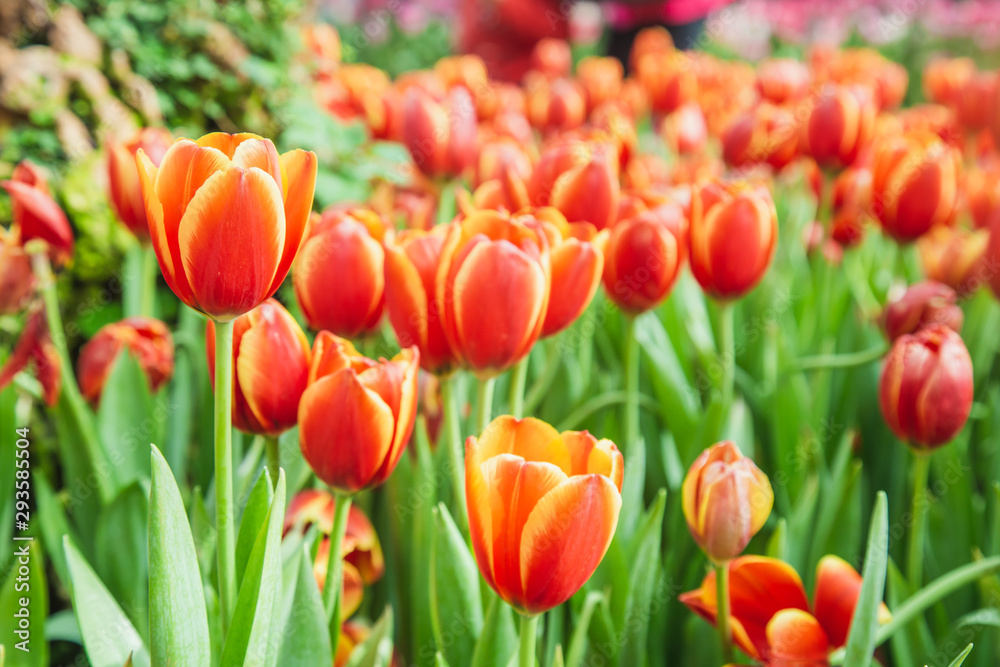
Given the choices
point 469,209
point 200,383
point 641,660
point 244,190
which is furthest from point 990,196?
point 244,190

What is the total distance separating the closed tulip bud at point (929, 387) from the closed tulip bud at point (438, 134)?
2.51 ft

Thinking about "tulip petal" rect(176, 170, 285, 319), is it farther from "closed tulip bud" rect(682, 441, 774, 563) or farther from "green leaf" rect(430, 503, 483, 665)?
"closed tulip bud" rect(682, 441, 774, 563)

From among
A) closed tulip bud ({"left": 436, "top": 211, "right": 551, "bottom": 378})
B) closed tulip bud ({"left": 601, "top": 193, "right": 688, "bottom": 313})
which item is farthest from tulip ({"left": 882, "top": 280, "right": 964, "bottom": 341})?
closed tulip bud ({"left": 436, "top": 211, "right": 551, "bottom": 378})

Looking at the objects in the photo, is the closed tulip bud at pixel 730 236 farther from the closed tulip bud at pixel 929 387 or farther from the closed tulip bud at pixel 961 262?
the closed tulip bud at pixel 961 262

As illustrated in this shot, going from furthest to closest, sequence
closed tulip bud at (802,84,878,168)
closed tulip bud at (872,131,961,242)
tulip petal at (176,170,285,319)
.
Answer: closed tulip bud at (802,84,878,168) < closed tulip bud at (872,131,961,242) < tulip petal at (176,170,285,319)

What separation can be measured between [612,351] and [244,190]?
88cm

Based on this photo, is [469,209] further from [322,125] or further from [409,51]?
Result: [409,51]

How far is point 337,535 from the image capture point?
698mm

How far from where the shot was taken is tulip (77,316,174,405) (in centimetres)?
104

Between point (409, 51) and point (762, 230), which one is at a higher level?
point (762, 230)

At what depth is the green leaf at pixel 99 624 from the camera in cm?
67

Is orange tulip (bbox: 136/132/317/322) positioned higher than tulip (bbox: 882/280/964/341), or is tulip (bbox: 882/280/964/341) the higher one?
orange tulip (bbox: 136/132/317/322)

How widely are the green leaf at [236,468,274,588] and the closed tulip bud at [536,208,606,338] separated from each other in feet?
1.03

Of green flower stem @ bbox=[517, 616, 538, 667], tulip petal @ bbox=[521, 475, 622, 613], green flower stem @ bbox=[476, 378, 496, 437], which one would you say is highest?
tulip petal @ bbox=[521, 475, 622, 613]
